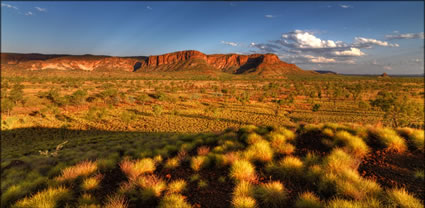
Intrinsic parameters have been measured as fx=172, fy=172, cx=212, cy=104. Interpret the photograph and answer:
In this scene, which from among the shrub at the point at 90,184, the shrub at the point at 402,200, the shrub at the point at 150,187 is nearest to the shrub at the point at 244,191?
the shrub at the point at 150,187

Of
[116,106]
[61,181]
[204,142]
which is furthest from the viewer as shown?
[116,106]

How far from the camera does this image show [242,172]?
4.92m

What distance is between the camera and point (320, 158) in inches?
221

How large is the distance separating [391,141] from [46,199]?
1064cm

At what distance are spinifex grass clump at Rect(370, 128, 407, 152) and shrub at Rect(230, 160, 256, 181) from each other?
17.0 feet

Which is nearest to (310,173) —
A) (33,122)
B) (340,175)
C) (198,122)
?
(340,175)

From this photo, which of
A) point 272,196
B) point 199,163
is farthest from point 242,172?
point 199,163

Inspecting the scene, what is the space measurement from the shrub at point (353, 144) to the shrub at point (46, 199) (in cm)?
864

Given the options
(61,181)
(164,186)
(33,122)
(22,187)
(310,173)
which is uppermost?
(310,173)

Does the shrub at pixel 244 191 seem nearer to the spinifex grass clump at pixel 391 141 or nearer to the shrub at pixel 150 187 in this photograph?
the shrub at pixel 150 187

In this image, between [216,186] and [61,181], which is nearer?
[216,186]

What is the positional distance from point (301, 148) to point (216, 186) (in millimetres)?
3905

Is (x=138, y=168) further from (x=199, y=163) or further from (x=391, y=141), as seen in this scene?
(x=391, y=141)

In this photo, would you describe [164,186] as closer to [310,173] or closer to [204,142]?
[310,173]
